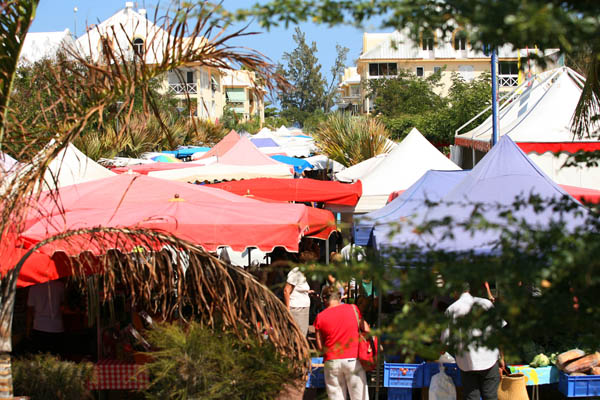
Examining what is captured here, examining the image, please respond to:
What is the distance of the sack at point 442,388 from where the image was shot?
677 centimetres

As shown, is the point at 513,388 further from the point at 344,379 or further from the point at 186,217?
the point at 186,217

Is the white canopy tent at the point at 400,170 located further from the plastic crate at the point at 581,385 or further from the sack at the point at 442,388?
the plastic crate at the point at 581,385

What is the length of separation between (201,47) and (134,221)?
251cm

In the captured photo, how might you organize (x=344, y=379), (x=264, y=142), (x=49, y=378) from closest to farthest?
(x=49, y=378) < (x=344, y=379) < (x=264, y=142)

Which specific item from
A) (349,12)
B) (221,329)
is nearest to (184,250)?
(221,329)

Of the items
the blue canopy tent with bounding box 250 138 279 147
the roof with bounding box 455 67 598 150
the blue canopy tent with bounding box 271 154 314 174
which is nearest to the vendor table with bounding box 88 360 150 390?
the roof with bounding box 455 67 598 150

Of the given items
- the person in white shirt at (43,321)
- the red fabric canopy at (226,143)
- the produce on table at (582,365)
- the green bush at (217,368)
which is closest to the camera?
the green bush at (217,368)

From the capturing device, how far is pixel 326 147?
965 inches

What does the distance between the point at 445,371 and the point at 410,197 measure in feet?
8.03

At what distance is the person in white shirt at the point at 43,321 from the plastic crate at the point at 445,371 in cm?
408

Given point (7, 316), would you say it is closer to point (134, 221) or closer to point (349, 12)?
point (134, 221)

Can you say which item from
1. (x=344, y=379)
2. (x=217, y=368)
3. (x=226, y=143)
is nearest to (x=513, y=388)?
(x=344, y=379)

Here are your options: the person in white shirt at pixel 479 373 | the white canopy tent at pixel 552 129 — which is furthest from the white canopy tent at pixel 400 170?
the person in white shirt at pixel 479 373

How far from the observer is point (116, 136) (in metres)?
4.94
